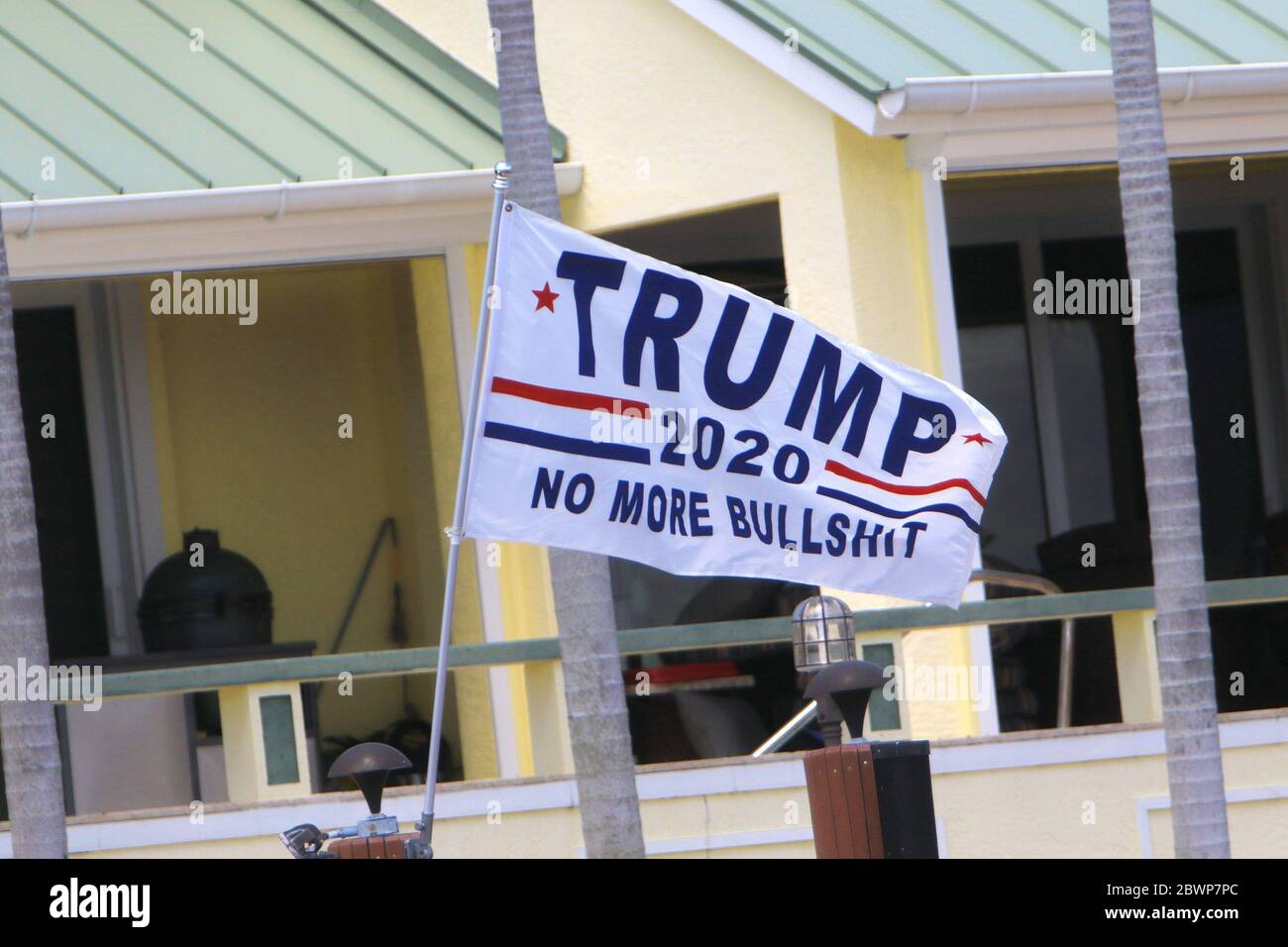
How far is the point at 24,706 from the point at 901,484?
9.27 feet

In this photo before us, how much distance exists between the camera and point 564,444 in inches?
203

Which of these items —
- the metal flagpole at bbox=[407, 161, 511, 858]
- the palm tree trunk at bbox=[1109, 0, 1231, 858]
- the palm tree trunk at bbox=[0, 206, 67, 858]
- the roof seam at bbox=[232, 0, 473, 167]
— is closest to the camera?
the metal flagpole at bbox=[407, 161, 511, 858]

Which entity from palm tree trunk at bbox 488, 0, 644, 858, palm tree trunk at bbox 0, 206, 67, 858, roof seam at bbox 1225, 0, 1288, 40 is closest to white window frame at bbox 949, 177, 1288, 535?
roof seam at bbox 1225, 0, 1288, 40

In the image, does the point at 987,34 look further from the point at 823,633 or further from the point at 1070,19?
the point at 823,633

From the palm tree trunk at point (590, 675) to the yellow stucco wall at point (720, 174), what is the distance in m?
0.99

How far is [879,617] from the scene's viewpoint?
290 inches

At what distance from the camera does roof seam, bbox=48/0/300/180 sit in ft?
28.1

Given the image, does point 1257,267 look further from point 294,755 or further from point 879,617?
point 294,755

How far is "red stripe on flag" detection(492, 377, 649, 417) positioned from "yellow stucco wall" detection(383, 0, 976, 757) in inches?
94.8

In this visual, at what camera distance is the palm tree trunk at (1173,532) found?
6.66 metres

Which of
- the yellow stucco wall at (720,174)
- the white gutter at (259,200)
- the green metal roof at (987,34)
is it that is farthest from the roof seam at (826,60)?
the white gutter at (259,200)

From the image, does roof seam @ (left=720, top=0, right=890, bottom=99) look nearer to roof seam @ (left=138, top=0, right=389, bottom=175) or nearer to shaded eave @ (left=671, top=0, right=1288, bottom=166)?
shaded eave @ (left=671, top=0, right=1288, bottom=166)

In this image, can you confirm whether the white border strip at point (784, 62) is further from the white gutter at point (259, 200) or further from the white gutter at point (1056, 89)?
the white gutter at point (259, 200)
